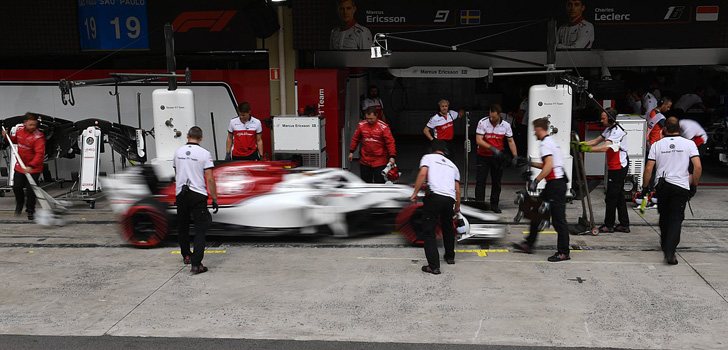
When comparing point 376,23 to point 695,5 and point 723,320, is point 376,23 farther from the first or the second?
point 723,320

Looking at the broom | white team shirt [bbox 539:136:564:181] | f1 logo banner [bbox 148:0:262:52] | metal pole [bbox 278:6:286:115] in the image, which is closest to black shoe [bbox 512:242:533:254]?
white team shirt [bbox 539:136:564:181]

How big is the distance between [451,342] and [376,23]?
8692mm

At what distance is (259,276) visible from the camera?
859 centimetres

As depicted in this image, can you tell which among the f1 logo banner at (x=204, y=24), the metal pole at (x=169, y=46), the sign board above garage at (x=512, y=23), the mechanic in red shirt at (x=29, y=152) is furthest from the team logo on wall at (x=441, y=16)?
the mechanic in red shirt at (x=29, y=152)

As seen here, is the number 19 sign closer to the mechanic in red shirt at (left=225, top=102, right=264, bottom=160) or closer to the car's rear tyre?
the mechanic in red shirt at (left=225, top=102, right=264, bottom=160)

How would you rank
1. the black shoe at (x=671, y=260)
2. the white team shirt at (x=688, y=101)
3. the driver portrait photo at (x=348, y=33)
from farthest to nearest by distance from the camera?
the white team shirt at (x=688, y=101) → the driver portrait photo at (x=348, y=33) → the black shoe at (x=671, y=260)

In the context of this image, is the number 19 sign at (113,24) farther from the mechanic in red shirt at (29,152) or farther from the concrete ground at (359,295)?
the concrete ground at (359,295)

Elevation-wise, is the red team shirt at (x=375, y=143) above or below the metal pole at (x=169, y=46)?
below

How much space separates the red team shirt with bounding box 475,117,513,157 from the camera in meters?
11.8

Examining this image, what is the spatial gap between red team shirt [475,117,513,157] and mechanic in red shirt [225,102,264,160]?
3811 millimetres

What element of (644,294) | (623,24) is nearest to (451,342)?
(644,294)

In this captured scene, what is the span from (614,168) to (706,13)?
16.5 feet

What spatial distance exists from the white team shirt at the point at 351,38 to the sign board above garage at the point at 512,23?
19 mm

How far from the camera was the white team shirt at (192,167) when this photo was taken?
28.0ft
